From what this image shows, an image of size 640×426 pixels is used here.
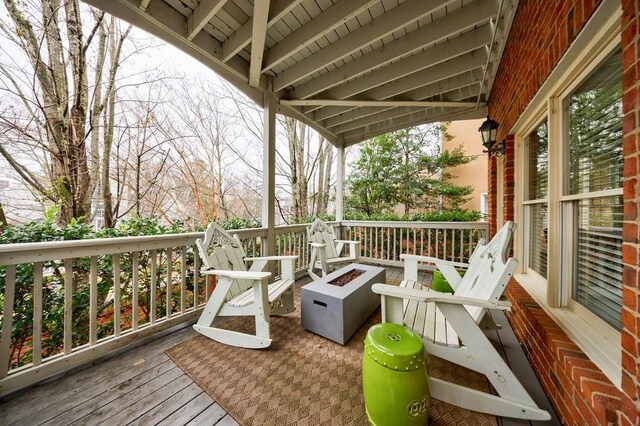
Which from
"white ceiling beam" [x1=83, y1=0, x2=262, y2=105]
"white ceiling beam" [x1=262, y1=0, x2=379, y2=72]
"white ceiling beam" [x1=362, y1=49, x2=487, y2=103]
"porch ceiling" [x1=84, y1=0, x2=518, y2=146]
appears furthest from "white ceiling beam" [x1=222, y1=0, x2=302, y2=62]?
"white ceiling beam" [x1=362, y1=49, x2=487, y2=103]

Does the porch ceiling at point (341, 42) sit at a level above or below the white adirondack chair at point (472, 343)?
above

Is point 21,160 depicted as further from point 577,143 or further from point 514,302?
point 514,302

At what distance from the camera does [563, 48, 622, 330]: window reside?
1.03 m

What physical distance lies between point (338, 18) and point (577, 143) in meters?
2.00

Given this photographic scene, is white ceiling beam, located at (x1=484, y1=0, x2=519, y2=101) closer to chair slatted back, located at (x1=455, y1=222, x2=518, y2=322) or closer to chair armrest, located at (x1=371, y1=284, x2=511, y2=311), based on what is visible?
chair slatted back, located at (x1=455, y1=222, x2=518, y2=322)

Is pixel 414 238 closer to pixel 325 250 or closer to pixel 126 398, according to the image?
pixel 325 250

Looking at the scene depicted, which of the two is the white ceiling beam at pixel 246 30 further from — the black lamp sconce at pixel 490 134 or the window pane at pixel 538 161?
the black lamp sconce at pixel 490 134

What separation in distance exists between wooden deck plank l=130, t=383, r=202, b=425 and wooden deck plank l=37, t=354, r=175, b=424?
0.30m

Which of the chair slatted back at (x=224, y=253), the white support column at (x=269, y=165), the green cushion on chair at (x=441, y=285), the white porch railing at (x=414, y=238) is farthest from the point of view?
the white porch railing at (x=414, y=238)

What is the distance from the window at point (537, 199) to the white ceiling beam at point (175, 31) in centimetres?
307

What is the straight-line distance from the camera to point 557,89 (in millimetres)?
1420

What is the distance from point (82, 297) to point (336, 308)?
7.35 feet

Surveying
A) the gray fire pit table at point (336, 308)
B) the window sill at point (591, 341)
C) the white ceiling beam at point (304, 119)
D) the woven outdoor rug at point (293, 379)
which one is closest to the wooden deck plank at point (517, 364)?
the woven outdoor rug at point (293, 379)

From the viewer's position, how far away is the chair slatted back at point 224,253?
2080 millimetres
